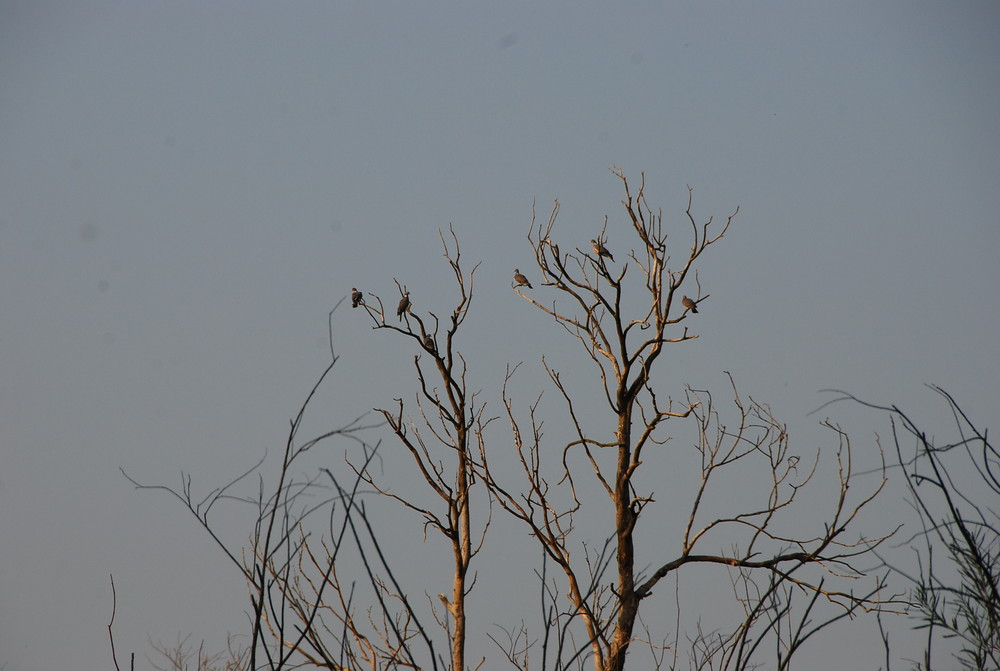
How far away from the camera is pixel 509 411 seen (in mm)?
5656

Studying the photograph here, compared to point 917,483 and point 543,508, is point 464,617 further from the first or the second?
point 917,483

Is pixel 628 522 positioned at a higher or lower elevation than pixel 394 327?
lower

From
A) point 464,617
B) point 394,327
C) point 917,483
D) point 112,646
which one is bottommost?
point 112,646

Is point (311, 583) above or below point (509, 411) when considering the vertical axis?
below

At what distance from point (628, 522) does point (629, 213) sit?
1859mm

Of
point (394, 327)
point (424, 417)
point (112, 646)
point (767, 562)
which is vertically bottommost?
point (112, 646)

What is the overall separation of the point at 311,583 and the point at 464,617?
898 mm

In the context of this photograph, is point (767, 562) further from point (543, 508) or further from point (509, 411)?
point (509, 411)

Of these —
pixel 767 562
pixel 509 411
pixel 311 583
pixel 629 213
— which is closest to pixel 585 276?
pixel 629 213

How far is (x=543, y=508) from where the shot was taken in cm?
555

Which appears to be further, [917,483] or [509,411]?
[509,411]

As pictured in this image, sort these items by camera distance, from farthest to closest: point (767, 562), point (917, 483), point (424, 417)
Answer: point (424, 417), point (767, 562), point (917, 483)

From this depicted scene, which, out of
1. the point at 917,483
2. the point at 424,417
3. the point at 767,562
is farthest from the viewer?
the point at 424,417

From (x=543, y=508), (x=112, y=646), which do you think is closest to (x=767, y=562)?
(x=543, y=508)
